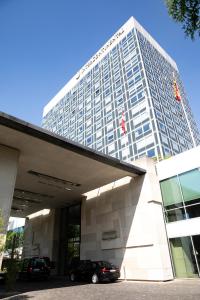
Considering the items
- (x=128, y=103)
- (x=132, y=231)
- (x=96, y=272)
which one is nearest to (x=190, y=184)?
(x=132, y=231)

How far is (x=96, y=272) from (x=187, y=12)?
15656mm

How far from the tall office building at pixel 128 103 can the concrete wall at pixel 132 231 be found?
2153 cm

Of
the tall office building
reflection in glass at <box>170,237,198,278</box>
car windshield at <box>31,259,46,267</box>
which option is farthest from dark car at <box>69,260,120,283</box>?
the tall office building

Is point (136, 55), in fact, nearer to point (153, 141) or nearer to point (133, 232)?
point (153, 141)

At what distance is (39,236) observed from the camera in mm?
29812

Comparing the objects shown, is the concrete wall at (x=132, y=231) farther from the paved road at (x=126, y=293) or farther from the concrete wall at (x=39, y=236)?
the concrete wall at (x=39, y=236)

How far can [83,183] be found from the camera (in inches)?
816

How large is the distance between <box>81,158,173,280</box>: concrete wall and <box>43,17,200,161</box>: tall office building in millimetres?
21530

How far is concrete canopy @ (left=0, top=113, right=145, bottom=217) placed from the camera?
13242 mm

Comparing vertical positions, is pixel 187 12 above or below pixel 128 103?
below

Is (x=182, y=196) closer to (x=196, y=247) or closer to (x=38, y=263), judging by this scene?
(x=196, y=247)

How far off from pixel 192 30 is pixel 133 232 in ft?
47.6

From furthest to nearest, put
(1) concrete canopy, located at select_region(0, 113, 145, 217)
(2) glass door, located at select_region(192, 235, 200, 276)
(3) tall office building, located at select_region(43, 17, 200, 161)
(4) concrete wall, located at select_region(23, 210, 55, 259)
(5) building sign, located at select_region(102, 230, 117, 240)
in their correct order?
1. (3) tall office building, located at select_region(43, 17, 200, 161)
2. (4) concrete wall, located at select_region(23, 210, 55, 259)
3. (5) building sign, located at select_region(102, 230, 117, 240)
4. (2) glass door, located at select_region(192, 235, 200, 276)
5. (1) concrete canopy, located at select_region(0, 113, 145, 217)

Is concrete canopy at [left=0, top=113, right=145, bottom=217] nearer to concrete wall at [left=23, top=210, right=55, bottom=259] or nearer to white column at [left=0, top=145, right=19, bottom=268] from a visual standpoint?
white column at [left=0, top=145, right=19, bottom=268]
